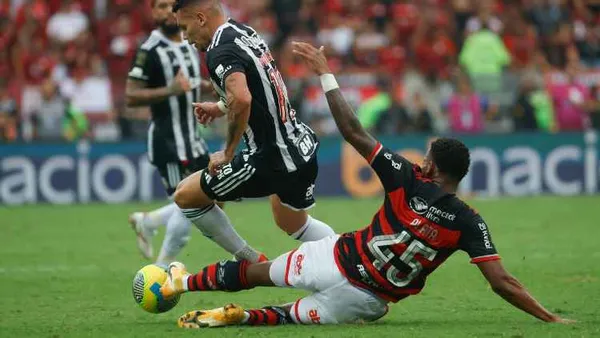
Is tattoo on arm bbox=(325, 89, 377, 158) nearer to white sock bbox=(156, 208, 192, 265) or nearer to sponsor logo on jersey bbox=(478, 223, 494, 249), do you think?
sponsor logo on jersey bbox=(478, 223, 494, 249)

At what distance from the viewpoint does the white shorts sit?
7.97 metres

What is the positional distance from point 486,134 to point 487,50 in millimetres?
3285

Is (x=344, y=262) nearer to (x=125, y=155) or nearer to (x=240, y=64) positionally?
(x=240, y=64)

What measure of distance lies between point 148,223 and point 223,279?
3.94 m

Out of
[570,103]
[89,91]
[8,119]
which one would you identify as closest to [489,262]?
[8,119]

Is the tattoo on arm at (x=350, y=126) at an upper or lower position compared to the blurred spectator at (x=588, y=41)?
lower

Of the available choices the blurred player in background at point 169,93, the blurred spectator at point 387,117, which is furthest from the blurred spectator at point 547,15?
the blurred player in background at point 169,93

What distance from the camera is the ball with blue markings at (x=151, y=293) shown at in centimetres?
838

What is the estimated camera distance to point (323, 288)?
8.02 metres

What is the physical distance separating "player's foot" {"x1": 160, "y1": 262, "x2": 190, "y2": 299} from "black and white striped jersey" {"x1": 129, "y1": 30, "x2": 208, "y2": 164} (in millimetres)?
2973

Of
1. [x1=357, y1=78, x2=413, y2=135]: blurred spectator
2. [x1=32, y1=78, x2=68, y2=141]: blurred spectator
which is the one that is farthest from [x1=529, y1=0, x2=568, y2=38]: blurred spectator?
[x1=32, y1=78, x2=68, y2=141]: blurred spectator

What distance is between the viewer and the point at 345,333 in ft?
25.2

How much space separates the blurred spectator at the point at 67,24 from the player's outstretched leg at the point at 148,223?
12578mm

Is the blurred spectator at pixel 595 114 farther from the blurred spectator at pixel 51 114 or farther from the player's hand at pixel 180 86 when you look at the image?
the player's hand at pixel 180 86
